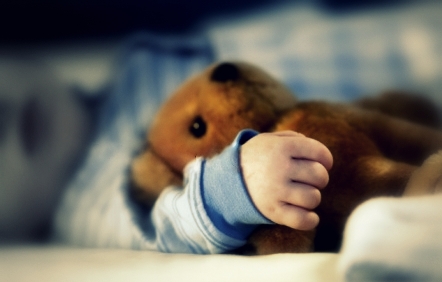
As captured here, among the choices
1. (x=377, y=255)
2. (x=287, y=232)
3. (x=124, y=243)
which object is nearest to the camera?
(x=377, y=255)

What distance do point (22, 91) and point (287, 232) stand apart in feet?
1.40

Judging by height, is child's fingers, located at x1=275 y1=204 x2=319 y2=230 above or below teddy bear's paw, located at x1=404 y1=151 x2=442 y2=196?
below

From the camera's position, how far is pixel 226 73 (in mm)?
393

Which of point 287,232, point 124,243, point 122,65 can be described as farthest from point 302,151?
point 122,65

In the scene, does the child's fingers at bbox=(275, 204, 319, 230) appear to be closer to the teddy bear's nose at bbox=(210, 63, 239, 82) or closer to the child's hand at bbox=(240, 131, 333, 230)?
the child's hand at bbox=(240, 131, 333, 230)

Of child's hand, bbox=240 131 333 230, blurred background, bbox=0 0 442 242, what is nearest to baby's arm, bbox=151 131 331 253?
child's hand, bbox=240 131 333 230

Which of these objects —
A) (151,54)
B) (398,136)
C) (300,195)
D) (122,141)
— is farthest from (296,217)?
(151,54)

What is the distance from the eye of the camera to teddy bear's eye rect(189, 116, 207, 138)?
393 mm

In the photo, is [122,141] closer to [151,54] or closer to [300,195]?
[151,54]

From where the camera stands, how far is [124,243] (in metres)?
0.44

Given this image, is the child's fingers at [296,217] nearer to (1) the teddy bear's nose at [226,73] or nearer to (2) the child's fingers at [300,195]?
(2) the child's fingers at [300,195]

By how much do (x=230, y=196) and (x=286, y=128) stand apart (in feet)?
0.26

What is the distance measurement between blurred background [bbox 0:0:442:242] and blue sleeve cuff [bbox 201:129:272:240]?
0.84ft

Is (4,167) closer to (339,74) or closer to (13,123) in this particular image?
(13,123)
